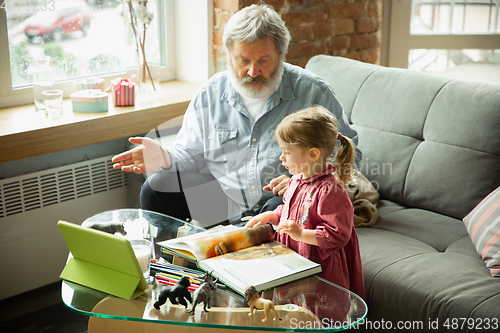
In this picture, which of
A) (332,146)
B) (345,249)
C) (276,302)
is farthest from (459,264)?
(276,302)

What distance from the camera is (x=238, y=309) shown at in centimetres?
111

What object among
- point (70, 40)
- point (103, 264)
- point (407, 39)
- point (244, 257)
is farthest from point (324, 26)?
point (103, 264)

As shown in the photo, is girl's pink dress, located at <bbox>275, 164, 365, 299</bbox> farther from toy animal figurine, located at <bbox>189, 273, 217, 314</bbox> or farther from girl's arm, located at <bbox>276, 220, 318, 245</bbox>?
toy animal figurine, located at <bbox>189, 273, 217, 314</bbox>

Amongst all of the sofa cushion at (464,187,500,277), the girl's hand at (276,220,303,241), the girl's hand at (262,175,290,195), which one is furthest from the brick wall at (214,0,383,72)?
the girl's hand at (276,220,303,241)

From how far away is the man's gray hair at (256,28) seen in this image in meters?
1.69

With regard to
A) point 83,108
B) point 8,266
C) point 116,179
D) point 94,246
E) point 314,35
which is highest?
point 314,35

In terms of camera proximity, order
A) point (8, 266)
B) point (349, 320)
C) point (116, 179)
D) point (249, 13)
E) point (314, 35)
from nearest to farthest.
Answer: point (349, 320)
point (249, 13)
point (8, 266)
point (116, 179)
point (314, 35)

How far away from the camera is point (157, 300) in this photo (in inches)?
44.9

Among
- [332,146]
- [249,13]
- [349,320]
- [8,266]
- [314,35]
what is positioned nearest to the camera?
[349,320]

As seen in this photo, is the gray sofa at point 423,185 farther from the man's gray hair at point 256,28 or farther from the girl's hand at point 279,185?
the man's gray hair at point 256,28

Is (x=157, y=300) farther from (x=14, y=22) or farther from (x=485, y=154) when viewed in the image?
(x=14, y=22)

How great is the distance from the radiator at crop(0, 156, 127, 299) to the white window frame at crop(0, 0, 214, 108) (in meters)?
0.44

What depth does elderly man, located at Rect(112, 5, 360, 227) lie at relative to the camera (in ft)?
5.62

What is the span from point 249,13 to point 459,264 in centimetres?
108
